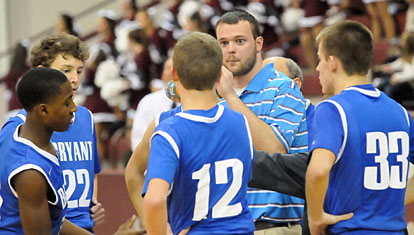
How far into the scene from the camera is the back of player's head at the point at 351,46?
3232mm

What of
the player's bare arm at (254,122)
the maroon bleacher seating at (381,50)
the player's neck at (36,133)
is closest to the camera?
the player's neck at (36,133)

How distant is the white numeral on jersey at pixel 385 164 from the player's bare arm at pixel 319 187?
0.18 metres

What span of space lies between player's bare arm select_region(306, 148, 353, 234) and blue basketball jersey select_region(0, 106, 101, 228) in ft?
4.00

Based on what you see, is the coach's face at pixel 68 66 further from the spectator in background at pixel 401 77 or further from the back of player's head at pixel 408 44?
the spectator in background at pixel 401 77

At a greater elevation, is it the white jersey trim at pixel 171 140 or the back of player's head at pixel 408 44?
the back of player's head at pixel 408 44

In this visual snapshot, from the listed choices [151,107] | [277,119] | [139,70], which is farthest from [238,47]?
[139,70]

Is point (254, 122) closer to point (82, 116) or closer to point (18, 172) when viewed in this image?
point (82, 116)

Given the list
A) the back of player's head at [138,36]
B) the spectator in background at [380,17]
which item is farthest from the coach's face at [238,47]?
the back of player's head at [138,36]

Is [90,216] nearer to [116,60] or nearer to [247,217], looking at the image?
[247,217]

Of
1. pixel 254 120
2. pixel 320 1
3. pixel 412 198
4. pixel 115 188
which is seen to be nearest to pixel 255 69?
pixel 254 120

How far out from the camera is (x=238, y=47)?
3.95 meters

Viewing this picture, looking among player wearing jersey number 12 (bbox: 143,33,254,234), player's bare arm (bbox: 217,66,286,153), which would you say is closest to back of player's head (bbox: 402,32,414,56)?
player's bare arm (bbox: 217,66,286,153)

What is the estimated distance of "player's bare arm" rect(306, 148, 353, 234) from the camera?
9.90ft

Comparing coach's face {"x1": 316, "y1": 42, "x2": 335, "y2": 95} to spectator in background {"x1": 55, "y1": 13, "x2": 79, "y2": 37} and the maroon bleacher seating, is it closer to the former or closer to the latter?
the maroon bleacher seating
